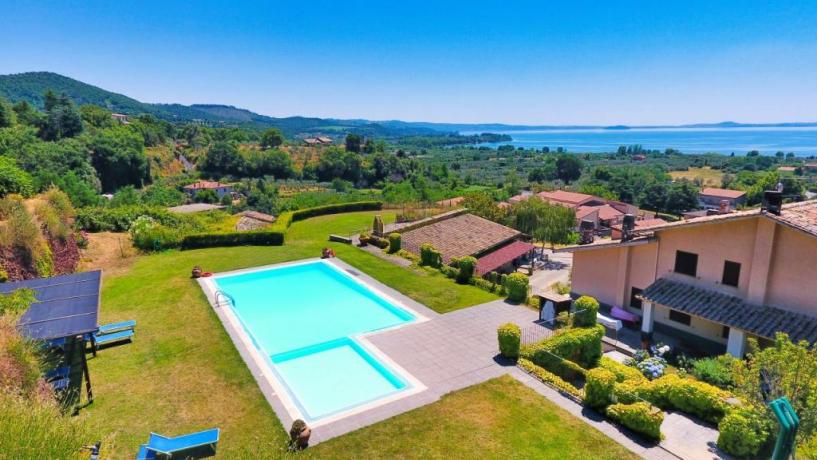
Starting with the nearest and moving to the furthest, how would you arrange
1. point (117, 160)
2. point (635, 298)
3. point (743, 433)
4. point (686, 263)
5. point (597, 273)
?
point (743, 433), point (686, 263), point (635, 298), point (597, 273), point (117, 160)

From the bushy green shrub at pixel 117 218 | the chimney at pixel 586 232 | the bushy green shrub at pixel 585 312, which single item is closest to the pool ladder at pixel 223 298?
the bushy green shrub at pixel 117 218

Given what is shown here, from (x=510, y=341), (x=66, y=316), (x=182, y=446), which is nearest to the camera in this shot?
(x=182, y=446)

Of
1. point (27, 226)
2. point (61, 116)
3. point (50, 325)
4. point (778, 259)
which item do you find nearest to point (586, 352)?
point (778, 259)

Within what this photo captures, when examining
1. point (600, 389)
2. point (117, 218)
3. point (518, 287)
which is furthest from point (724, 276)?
point (117, 218)

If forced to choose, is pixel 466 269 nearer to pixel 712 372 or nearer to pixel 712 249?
pixel 712 249

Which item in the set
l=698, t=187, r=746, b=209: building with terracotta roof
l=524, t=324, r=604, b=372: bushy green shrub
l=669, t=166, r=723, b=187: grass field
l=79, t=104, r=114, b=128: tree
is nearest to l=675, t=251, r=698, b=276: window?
l=524, t=324, r=604, b=372: bushy green shrub

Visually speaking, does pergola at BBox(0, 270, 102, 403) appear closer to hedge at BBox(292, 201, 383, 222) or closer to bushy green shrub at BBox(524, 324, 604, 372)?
bushy green shrub at BBox(524, 324, 604, 372)

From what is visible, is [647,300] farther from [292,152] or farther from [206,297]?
[292,152]
